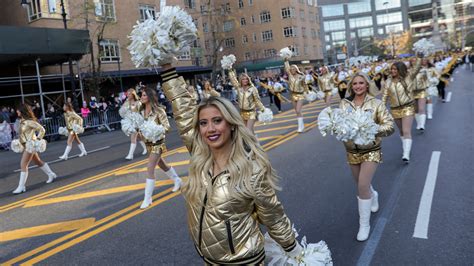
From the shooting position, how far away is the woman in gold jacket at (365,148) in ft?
14.8

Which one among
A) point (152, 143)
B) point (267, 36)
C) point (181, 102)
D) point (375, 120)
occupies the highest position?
point (267, 36)

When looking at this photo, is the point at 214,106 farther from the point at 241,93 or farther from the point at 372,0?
the point at 372,0

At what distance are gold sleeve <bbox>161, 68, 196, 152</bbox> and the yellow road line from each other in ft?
11.8

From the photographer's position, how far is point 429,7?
122312 millimetres

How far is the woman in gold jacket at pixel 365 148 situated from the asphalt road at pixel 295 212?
0.30 m

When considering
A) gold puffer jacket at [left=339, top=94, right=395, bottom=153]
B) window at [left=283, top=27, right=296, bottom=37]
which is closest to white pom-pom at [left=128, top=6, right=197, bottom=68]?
gold puffer jacket at [left=339, top=94, right=395, bottom=153]

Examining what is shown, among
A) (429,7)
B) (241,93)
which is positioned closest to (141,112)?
(241,93)

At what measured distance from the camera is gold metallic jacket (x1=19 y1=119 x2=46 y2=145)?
8.45 m

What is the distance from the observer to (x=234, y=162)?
2.36 meters

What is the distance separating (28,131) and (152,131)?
377cm

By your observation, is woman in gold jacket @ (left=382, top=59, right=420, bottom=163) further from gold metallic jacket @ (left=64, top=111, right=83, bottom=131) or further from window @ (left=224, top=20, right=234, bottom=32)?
window @ (left=224, top=20, right=234, bottom=32)

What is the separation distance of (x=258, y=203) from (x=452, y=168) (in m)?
5.74

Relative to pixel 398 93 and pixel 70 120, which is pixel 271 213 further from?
pixel 70 120

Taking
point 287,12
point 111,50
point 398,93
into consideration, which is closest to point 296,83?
point 398,93
